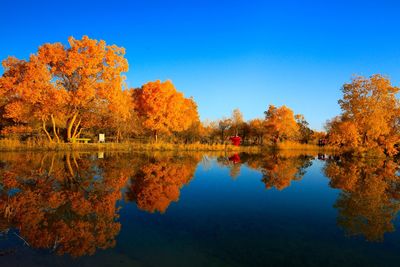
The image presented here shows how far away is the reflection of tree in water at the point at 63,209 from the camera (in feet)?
20.8

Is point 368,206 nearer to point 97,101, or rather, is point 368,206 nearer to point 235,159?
point 235,159

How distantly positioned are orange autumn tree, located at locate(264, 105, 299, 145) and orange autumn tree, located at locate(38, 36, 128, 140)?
3116 centimetres

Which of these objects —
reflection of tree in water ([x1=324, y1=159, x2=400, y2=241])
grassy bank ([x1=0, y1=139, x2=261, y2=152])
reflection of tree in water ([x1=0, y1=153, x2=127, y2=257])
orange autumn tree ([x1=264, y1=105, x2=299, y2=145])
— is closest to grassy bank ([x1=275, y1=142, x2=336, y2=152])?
orange autumn tree ([x1=264, y1=105, x2=299, y2=145])

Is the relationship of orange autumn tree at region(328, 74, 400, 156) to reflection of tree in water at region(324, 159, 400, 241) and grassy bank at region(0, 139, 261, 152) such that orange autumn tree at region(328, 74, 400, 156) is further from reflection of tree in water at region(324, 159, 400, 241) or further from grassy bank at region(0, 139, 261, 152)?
reflection of tree in water at region(324, 159, 400, 241)

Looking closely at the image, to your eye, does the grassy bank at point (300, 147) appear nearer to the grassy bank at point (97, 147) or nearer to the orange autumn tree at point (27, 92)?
the grassy bank at point (97, 147)

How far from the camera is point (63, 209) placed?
855cm

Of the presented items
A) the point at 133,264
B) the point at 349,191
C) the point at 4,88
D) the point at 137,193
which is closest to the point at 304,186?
the point at 349,191

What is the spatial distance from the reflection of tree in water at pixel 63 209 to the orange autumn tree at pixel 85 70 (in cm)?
1873

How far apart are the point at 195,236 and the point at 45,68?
29516 millimetres

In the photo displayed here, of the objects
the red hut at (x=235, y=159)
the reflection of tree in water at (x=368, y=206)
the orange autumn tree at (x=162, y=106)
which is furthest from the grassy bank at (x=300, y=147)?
the reflection of tree in water at (x=368, y=206)

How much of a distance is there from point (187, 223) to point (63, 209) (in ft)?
11.6

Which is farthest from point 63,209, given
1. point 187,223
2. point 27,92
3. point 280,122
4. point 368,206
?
point 280,122

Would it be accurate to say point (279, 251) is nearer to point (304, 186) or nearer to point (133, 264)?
point (133, 264)

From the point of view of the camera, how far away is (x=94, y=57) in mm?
31797
